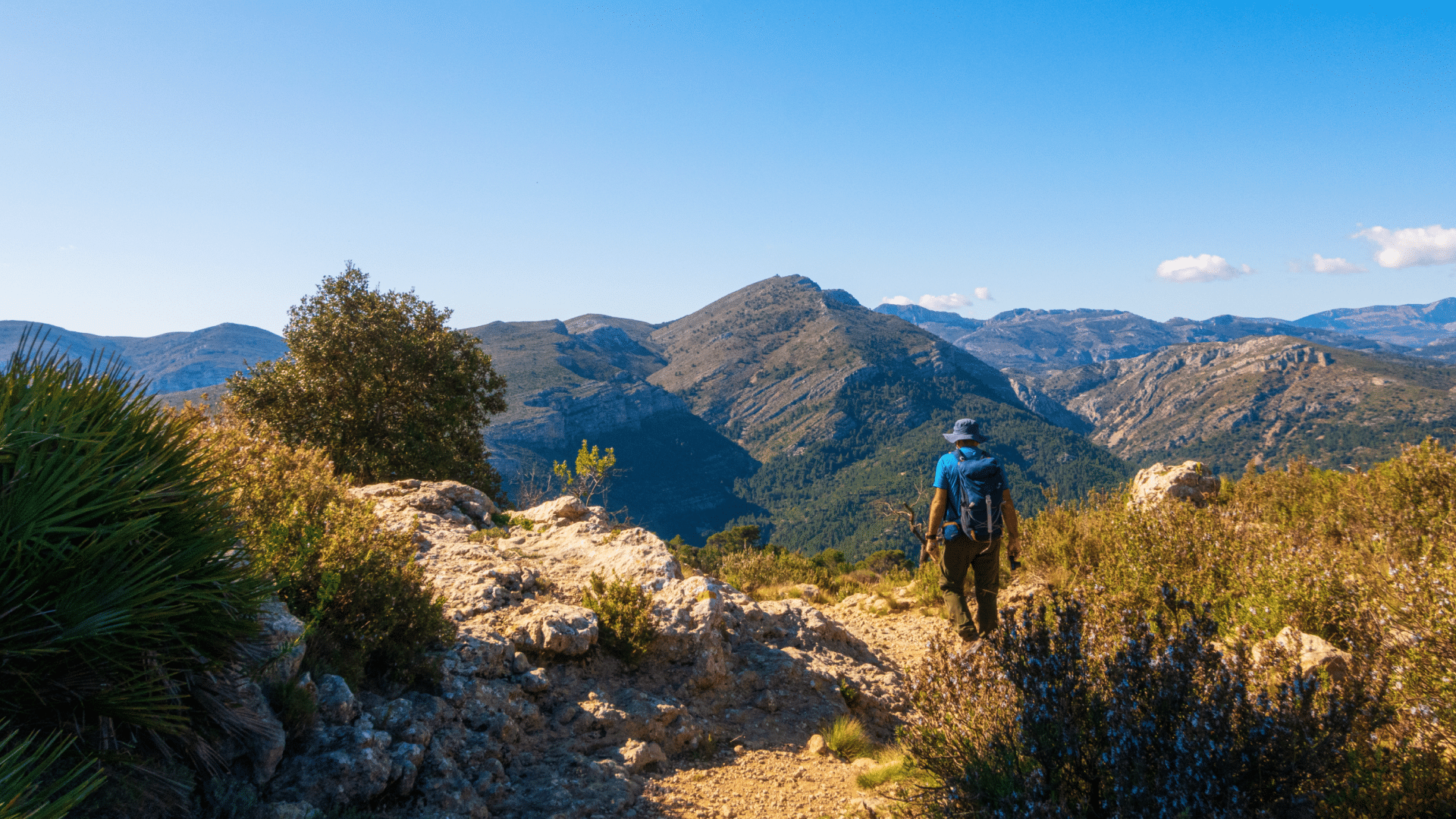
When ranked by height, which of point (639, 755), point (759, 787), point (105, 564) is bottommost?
point (759, 787)

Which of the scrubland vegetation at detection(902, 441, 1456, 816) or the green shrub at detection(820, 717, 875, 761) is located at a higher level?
the scrubland vegetation at detection(902, 441, 1456, 816)

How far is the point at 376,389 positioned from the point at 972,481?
12904 millimetres

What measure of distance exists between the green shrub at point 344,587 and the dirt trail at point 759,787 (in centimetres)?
184

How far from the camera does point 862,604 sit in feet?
32.6

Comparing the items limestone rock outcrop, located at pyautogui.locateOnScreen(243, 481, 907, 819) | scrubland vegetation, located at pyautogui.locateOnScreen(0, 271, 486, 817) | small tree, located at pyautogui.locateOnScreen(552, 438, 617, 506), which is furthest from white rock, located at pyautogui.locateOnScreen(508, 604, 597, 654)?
small tree, located at pyautogui.locateOnScreen(552, 438, 617, 506)

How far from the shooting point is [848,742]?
5.39 m

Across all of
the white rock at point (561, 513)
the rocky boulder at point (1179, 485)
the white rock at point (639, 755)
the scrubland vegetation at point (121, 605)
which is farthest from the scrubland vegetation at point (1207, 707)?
the white rock at point (561, 513)

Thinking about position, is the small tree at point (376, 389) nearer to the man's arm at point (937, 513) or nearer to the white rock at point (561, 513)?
the white rock at point (561, 513)

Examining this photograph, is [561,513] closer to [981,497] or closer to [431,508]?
[431,508]

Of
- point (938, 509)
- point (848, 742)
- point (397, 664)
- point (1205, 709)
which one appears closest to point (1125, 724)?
point (1205, 709)

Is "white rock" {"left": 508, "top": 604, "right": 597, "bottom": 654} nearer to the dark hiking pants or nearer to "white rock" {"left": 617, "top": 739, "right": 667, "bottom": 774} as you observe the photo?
"white rock" {"left": 617, "top": 739, "right": 667, "bottom": 774}

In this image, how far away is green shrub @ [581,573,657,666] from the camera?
231 inches

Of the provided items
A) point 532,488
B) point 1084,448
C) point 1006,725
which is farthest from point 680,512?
point 1006,725

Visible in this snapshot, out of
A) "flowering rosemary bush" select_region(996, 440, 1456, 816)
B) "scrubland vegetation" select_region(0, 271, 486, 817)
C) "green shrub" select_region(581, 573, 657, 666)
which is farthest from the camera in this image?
"green shrub" select_region(581, 573, 657, 666)
